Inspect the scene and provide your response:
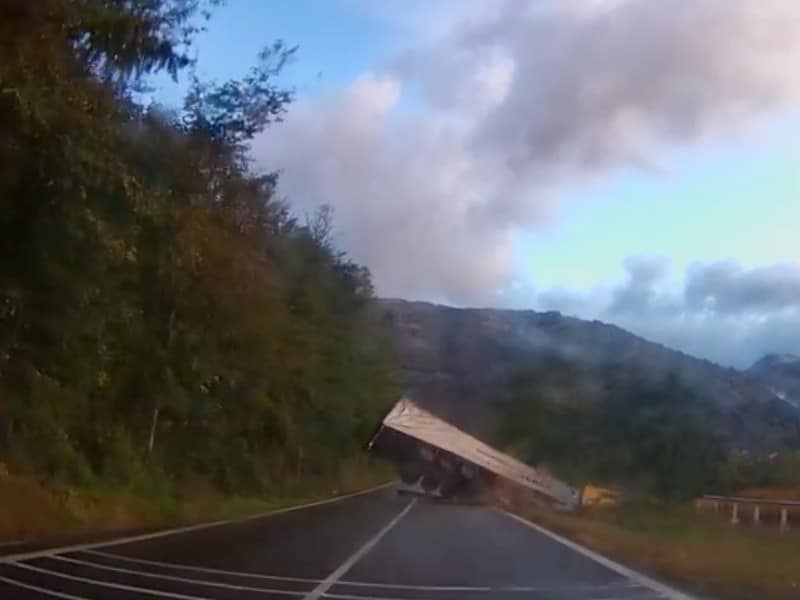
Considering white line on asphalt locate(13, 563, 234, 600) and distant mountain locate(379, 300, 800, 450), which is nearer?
white line on asphalt locate(13, 563, 234, 600)

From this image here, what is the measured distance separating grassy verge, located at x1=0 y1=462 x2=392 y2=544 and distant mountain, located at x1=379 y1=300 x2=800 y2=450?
14.1 metres

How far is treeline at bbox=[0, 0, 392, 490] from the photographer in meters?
19.3

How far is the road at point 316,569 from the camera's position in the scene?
1402cm

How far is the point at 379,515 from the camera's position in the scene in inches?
1542

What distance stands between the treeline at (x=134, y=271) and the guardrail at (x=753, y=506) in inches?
522

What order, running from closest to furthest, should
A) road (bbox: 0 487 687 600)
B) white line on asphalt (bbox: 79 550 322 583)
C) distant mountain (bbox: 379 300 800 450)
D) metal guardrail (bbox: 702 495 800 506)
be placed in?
road (bbox: 0 487 687 600) → white line on asphalt (bbox: 79 550 322 583) → metal guardrail (bbox: 702 495 800 506) → distant mountain (bbox: 379 300 800 450)

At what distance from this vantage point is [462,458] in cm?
5181

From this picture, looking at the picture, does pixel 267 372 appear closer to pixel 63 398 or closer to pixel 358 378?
pixel 63 398

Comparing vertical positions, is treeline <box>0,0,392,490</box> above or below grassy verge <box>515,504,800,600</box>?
above

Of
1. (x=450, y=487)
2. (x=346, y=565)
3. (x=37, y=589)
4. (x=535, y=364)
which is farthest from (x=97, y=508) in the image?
(x=535, y=364)

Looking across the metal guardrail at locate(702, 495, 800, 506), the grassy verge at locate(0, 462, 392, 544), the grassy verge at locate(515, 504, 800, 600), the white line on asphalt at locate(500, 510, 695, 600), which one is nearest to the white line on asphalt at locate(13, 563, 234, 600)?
the grassy verge at locate(0, 462, 392, 544)

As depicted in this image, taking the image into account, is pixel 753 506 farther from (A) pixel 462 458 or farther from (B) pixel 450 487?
(B) pixel 450 487

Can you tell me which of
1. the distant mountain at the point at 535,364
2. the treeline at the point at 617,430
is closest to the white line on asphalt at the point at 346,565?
the treeline at the point at 617,430

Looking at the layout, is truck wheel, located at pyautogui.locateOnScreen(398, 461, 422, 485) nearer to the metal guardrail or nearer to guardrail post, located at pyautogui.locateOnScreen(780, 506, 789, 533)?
the metal guardrail
